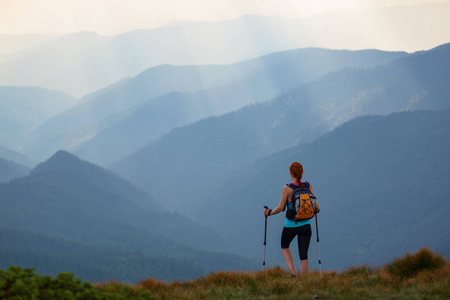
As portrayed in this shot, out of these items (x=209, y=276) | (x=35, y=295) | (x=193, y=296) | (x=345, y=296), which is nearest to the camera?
(x=35, y=295)

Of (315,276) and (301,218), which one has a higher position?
(301,218)

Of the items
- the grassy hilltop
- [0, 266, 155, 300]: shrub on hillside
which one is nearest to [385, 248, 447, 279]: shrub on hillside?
the grassy hilltop

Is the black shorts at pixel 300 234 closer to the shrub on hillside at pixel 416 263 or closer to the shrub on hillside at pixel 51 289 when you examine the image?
the shrub on hillside at pixel 416 263

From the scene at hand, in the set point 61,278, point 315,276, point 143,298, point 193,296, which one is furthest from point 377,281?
point 61,278

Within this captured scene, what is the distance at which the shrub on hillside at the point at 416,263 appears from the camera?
44.3ft

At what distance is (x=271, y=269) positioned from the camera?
15109mm

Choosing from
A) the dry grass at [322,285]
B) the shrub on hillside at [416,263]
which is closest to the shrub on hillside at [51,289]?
the dry grass at [322,285]

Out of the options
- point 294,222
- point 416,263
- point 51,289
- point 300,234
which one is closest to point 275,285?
point 300,234

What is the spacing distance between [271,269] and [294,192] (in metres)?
3.06

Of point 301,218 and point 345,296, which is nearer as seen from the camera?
point 345,296

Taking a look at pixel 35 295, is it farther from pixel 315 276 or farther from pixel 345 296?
pixel 315 276

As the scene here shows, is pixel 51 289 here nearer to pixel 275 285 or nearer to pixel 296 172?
pixel 275 285

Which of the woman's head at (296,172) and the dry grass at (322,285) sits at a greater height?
the woman's head at (296,172)

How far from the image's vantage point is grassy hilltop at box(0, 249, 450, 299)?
31.1 ft
